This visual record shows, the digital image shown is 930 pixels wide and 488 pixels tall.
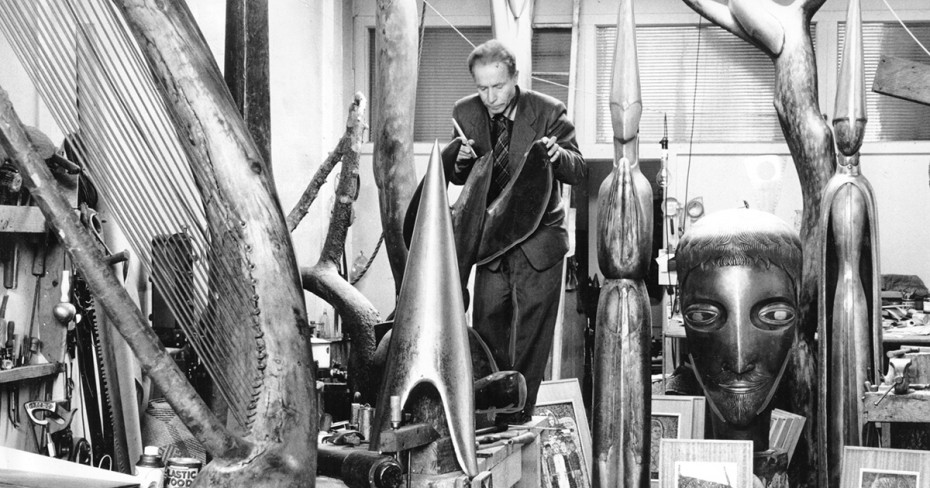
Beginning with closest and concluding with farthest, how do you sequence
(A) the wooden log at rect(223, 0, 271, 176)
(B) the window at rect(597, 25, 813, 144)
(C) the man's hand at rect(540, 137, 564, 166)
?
(A) the wooden log at rect(223, 0, 271, 176), (C) the man's hand at rect(540, 137, 564, 166), (B) the window at rect(597, 25, 813, 144)

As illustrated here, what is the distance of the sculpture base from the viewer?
324cm

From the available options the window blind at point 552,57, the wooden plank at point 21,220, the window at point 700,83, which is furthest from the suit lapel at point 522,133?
the window blind at point 552,57

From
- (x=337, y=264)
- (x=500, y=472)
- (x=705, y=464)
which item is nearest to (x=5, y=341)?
(x=337, y=264)

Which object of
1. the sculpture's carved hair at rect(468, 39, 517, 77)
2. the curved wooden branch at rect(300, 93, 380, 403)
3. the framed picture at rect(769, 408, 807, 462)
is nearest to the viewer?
the sculpture's carved hair at rect(468, 39, 517, 77)

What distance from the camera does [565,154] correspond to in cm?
295

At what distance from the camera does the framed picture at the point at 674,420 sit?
347 cm

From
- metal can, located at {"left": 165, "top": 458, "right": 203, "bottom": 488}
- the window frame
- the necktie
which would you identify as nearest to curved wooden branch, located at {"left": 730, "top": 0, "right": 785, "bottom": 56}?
the necktie

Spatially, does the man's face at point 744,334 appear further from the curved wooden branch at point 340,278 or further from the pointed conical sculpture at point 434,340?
the pointed conical sculpture at point 434,340

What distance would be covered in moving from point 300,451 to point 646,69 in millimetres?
6486

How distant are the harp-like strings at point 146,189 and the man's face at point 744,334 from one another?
2011 millimetres

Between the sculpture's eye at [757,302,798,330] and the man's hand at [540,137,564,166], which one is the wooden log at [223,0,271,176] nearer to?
the man's hand at [540,137,564,166]

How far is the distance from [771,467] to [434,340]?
1.70 metres

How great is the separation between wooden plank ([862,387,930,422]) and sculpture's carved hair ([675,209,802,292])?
519 millimetres

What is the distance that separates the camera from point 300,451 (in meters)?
1.67
